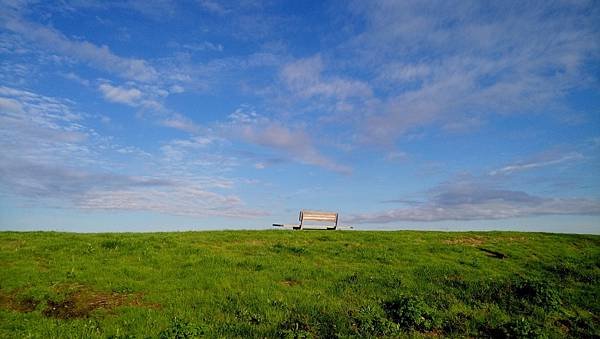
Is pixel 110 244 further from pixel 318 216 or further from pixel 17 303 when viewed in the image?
pixel 318 216

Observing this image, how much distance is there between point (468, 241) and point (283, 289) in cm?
1760

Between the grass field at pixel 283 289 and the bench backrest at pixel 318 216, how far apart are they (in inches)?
273

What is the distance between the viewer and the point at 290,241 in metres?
24.5

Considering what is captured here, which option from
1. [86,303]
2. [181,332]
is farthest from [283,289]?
[86,303]

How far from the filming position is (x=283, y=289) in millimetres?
15031

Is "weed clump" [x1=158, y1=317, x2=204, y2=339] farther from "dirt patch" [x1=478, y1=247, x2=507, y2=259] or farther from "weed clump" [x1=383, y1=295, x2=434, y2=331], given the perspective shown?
"dirt patch" [x1=478, y1=247, x2=507, y2=259]

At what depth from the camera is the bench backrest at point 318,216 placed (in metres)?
31.5

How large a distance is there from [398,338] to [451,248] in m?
14.5

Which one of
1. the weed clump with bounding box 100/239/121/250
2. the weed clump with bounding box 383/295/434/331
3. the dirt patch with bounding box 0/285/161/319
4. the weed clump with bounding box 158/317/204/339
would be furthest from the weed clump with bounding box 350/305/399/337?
the weed clump with bounding box 100/239/121/250

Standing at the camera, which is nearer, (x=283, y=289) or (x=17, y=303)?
(x=17, y=303)

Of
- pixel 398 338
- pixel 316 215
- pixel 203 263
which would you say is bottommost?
pixel 398 338

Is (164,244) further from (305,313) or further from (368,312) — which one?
(368,312)

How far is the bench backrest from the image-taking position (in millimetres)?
31491

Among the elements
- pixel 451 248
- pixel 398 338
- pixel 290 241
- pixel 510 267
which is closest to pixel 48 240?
pixel 290 241
